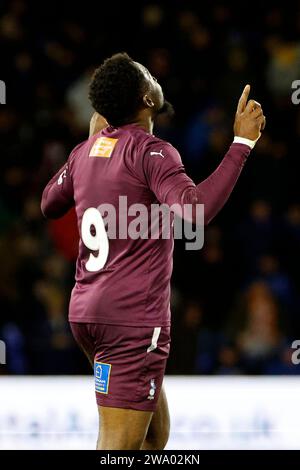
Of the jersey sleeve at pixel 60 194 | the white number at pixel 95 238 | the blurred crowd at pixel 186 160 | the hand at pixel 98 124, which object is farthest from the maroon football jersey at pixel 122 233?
the blurred crowd at pixel 186 160

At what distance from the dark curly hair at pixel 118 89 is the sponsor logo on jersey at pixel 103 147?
8cm

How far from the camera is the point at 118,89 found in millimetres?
3113

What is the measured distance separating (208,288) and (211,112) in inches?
60.5

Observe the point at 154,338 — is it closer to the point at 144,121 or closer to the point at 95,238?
the point at 95,238

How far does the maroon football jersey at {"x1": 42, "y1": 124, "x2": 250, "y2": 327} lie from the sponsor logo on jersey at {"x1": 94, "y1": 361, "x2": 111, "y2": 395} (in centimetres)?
14

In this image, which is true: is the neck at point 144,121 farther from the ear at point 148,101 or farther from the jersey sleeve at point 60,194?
the jersey sleeve at point 60,194

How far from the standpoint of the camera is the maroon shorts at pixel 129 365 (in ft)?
9.97

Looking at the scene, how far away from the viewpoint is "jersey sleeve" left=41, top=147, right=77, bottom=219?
10.8 ft

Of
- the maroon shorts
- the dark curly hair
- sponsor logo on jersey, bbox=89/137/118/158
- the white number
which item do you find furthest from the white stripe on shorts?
the dark curly hair

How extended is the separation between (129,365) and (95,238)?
0.42 m

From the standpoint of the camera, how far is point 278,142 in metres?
7.38

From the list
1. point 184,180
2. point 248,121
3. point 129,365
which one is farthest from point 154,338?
point 248,121

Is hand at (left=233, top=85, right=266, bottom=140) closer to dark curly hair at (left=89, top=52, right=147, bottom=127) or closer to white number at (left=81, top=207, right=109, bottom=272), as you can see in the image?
dark curly hair at (left=89, top=52, right=147, bottom=127)

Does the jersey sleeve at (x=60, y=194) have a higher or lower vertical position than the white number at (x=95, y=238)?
higher
